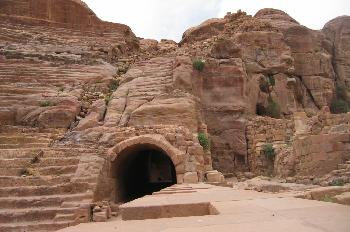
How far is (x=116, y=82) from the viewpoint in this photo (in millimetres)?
19500

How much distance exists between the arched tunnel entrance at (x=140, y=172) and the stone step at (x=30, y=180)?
7.57 ft

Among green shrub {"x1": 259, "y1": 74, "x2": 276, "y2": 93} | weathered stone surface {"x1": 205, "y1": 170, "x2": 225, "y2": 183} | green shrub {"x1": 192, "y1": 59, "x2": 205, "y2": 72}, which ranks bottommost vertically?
weathered stone surface {"x1": 205, "y1": 170, "x2": 225, "y2": 183}

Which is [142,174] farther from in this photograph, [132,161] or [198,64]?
[198,64]

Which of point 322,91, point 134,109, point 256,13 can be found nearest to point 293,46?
point 322,91

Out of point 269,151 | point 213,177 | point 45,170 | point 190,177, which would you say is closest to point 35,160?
point 45,170

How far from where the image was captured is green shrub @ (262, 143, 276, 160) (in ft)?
55.9

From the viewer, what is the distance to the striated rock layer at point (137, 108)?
10.3 m

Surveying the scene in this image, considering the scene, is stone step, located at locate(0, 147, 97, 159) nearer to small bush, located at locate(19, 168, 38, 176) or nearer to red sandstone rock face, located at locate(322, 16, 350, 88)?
small bush, located at locate(19, 168, 38, 176)

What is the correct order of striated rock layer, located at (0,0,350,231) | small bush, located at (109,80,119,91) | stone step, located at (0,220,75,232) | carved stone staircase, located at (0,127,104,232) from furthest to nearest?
1. small bush, located at (109,80,119,91)
2. striated rock layer, located at (0,0,350,231)
3. carved stone staircase, located at (0,127,104,232)
4. stone step, located at (0,220,75,232)

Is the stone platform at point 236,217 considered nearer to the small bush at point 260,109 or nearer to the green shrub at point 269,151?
the green shrub at point 269,151

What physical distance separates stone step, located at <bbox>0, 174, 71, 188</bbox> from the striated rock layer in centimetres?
3

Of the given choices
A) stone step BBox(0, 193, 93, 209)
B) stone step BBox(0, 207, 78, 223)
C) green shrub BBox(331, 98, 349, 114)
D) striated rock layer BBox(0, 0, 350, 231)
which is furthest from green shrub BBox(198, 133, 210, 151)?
green shrub BBox(331, 98, 349, 114)

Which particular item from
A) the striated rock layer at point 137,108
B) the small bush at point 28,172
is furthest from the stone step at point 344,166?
the small bush at point 28,172

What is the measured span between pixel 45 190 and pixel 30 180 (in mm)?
623
